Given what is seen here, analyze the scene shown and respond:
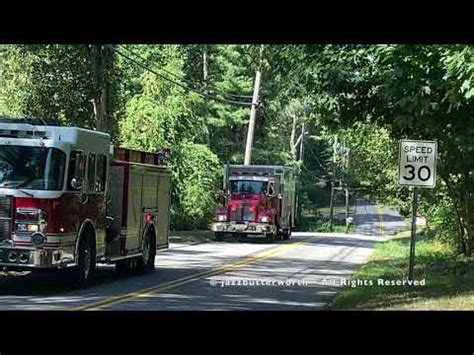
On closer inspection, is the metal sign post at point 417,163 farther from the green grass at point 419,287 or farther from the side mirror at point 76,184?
the side mirror at point 76,184

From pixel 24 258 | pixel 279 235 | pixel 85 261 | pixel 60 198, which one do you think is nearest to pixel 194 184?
pixel 279 235

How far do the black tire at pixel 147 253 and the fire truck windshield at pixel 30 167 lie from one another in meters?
4.59

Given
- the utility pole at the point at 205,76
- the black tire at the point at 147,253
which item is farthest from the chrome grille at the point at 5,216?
the black tire at the point at 147,253

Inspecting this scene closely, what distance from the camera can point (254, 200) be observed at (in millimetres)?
29656

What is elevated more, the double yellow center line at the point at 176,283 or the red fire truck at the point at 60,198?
the red fire truck at the point at 60,198

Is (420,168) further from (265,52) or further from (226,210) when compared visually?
(226,210)

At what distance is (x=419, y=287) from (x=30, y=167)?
674cm

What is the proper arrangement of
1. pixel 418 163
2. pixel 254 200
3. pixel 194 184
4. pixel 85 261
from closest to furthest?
pixel 418 163 < pixel 85 261 < pixel 194 184 < pixel 254 200

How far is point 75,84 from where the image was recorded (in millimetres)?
22469

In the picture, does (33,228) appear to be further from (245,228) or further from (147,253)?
(245,228)

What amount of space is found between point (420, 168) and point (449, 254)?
10.9m

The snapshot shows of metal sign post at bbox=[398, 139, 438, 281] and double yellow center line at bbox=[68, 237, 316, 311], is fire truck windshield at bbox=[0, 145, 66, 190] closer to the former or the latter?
double yellow center line at bbox=[68, 237, 316, 311]

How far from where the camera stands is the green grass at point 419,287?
483 inches
